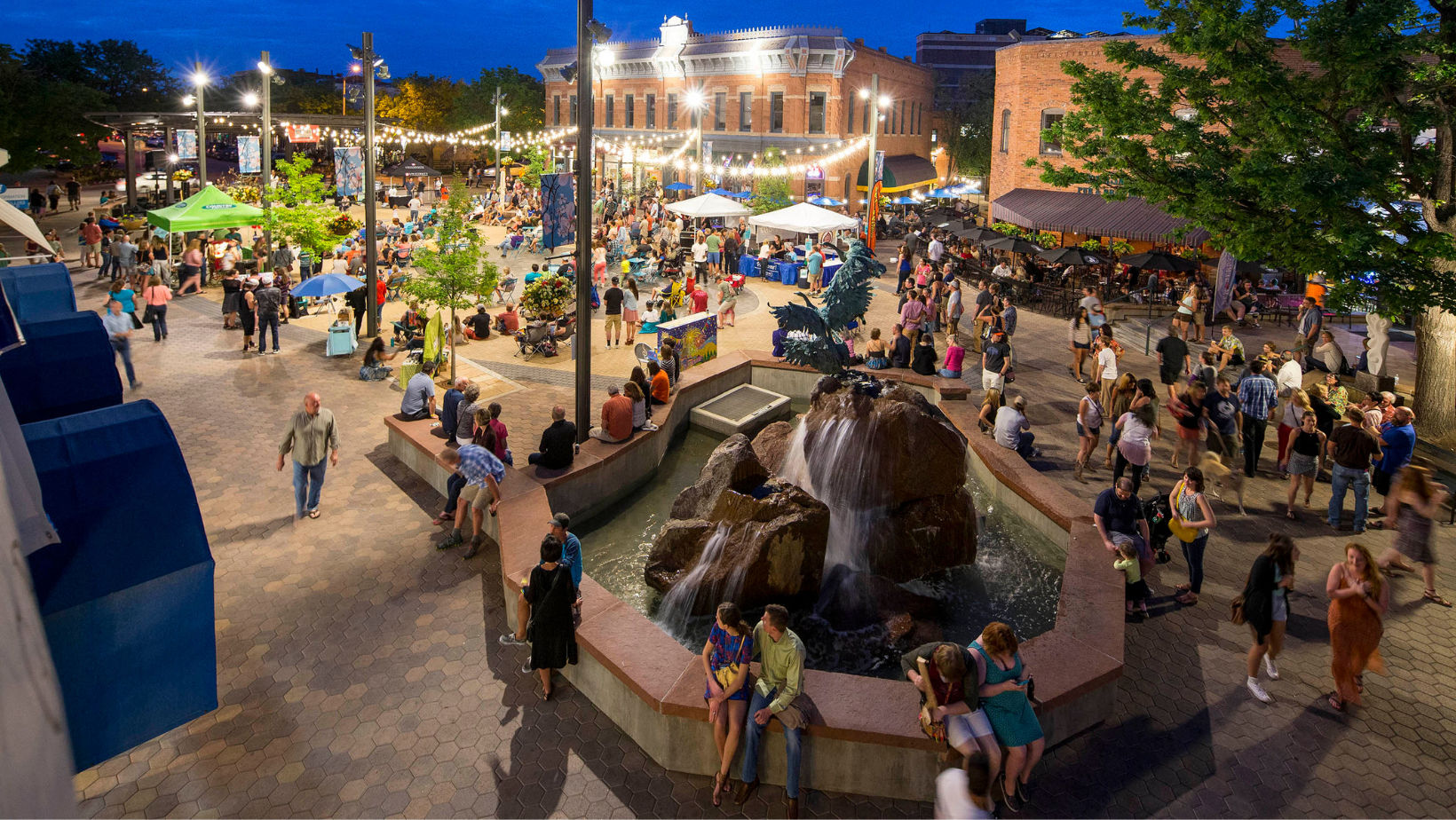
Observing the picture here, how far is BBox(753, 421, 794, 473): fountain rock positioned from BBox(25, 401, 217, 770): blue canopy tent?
8429 millimetres

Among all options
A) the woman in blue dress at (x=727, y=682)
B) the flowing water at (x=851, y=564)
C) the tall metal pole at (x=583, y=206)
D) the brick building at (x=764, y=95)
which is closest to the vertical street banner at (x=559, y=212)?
the tall metal pole at (x=583, y=206)

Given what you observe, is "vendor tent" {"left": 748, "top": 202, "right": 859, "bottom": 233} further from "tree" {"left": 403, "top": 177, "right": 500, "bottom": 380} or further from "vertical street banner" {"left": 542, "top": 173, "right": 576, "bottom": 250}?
"vertical street banner" {"left": 542, "top": 173, "right": 576, "bottom": 250}

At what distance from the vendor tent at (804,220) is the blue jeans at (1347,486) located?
16.8m

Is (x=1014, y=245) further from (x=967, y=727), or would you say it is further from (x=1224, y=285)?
(x=967, y=727)

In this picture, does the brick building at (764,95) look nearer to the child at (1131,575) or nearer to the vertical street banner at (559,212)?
the vertical street banner at (559,212)

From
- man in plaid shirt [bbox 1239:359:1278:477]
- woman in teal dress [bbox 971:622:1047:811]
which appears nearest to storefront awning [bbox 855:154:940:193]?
man in plaid shirt [bbox 1239:359:1278:477]

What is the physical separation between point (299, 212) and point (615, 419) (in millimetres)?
15693

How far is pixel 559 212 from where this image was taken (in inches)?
584

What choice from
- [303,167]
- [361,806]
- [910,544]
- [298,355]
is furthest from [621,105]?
[361,806]

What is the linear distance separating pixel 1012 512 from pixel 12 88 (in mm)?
48763

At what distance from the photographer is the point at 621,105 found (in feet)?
194

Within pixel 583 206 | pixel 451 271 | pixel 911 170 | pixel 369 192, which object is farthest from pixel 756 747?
pixel 911 170

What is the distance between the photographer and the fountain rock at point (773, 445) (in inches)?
468

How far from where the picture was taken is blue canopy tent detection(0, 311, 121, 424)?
4105mm
